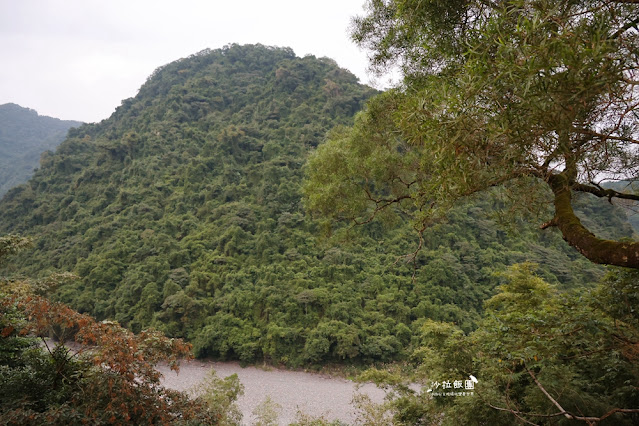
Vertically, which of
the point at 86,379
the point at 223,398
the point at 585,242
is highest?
the point at 585,242

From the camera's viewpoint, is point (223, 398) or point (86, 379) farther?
point (223, 398)

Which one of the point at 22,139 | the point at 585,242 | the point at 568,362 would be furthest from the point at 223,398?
the point at 22,139

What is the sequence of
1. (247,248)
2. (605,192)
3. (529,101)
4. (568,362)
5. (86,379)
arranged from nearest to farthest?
(529,101) → (605,192) → (86,379) → (568,362) → (247,248)

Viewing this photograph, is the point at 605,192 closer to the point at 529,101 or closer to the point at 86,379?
the point at 529,101

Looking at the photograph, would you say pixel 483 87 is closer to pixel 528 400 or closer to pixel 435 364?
pixel 528 400

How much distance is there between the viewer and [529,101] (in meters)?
1.57

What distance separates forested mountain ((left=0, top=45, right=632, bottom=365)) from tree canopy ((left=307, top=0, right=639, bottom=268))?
2.81m

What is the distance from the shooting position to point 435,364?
18.5 feet

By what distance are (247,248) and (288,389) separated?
9699 millimetres

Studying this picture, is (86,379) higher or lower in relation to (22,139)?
lower

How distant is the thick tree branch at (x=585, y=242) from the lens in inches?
70.9

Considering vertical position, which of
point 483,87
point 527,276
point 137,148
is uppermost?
point 137,148

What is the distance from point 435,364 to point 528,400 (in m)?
2.11

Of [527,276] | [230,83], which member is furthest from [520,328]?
[230,83]
